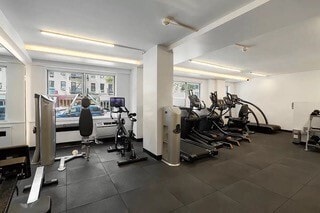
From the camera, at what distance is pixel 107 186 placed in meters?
2.71

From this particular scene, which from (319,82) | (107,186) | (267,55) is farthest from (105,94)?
(319,82)

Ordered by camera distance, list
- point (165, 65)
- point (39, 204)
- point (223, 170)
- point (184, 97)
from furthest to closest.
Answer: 1. point (184, 97)
2. point (165, 65)
3. point (223, 170)
4. point (39, 204)

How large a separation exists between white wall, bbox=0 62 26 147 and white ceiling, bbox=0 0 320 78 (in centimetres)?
65

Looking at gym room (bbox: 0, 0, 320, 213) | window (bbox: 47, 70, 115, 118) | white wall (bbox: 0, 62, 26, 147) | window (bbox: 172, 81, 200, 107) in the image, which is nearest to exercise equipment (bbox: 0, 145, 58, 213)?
gym room (bbox: 0, 0, 320, 213)

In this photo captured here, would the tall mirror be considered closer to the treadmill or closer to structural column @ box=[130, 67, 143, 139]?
structural column @ box=[130, 67, 143, 139]

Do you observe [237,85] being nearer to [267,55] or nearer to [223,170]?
[267,55]

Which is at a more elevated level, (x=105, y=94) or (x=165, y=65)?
(x=165, y=65)

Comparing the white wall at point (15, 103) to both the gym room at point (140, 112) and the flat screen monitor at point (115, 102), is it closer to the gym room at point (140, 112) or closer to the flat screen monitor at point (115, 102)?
the gym room at point (140, 112)

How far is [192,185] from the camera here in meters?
2.75

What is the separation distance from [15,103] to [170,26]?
440 cm

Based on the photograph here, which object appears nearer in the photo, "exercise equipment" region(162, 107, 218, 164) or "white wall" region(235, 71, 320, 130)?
"exercise equipment" region(162, 107, 218, 164)

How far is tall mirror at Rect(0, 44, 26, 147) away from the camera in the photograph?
3559 mm

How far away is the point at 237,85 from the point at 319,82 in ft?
12.2

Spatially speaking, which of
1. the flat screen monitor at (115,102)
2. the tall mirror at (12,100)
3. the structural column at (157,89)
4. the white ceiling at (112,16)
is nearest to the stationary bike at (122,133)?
the flat screen monitor at (115,102)
